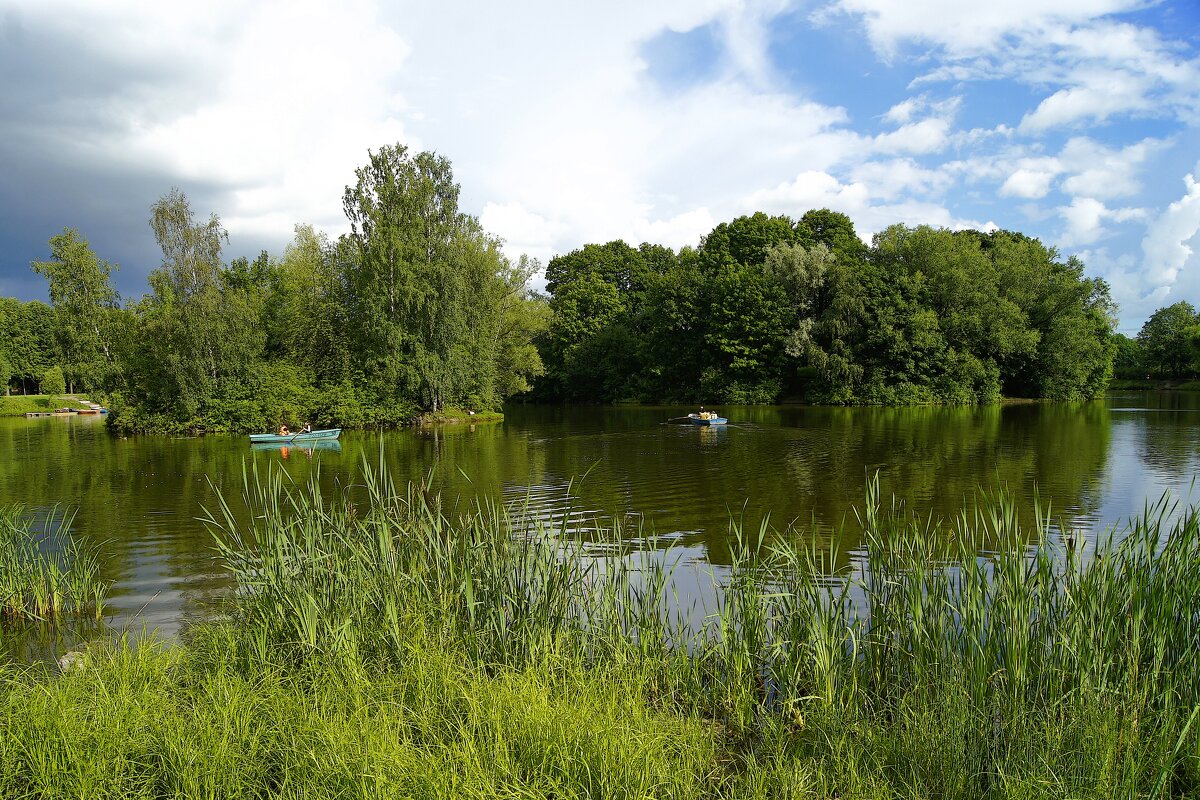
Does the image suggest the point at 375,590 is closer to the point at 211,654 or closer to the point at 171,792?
the point at 211,654

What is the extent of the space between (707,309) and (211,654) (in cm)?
6032

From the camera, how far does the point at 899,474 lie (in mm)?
19281

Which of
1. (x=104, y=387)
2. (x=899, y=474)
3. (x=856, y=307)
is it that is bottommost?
(x=899, y=474)

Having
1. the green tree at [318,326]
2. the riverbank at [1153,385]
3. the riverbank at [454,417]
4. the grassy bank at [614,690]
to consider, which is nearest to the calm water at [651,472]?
the grassy bank at [614,690]

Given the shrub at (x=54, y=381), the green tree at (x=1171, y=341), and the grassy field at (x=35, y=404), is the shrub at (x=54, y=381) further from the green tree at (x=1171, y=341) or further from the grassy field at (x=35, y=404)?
the green tree at (x=1171, y=341)

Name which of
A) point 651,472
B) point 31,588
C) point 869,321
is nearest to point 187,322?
point 651,472

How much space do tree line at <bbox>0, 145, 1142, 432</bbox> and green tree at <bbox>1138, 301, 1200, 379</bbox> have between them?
107 cm

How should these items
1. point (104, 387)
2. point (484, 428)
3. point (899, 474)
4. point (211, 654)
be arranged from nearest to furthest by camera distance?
1. point (211, 654)
2. point (899, 474)
3. point (484, 428)
4. point (104, 387)

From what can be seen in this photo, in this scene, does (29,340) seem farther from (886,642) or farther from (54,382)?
(886,642)

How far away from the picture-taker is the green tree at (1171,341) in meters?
74.2

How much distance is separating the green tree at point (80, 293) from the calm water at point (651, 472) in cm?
1509

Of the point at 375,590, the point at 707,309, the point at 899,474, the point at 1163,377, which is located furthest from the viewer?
the point at 1163,377

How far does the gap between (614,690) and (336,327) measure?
4255cm

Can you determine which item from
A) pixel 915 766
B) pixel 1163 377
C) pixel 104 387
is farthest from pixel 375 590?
pixel 1163 377
